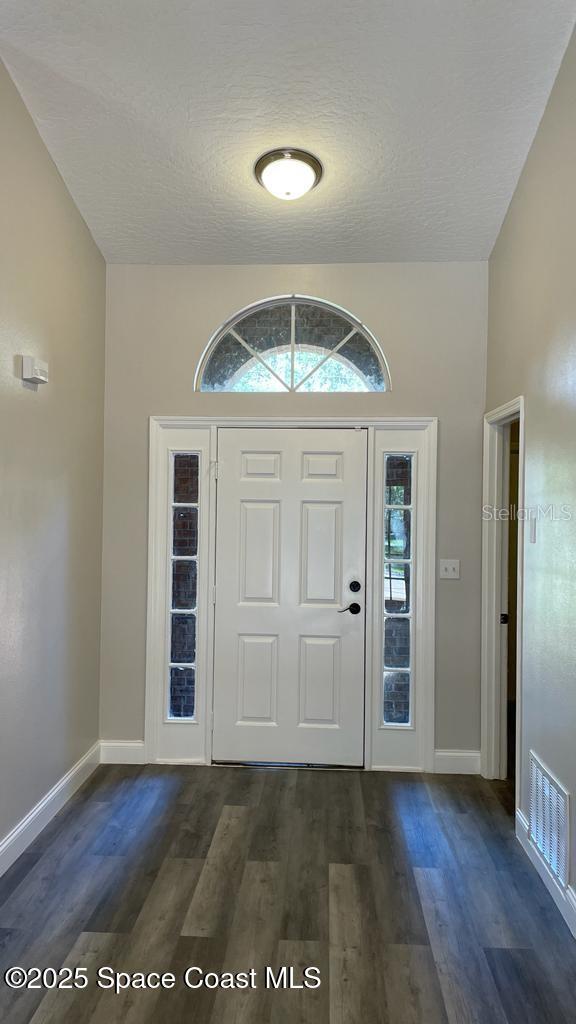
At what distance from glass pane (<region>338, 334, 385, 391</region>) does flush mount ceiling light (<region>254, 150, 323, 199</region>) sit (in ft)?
2.93

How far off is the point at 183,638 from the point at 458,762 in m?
1.70

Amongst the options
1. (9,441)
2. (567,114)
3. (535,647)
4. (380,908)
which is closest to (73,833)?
(380,908)

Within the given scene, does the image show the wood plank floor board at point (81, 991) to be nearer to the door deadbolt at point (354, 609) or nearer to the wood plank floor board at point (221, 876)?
the wood plank floor board at point (221, 876)

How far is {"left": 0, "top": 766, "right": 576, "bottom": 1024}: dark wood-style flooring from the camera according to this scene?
1.75 metres

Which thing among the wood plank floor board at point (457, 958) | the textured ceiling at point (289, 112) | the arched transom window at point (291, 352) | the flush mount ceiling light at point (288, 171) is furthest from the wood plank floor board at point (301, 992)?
the textured ceiling at point (289, 112)

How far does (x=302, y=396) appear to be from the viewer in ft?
11.3

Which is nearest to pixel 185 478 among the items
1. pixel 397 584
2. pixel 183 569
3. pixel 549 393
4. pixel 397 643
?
pixel 183 569

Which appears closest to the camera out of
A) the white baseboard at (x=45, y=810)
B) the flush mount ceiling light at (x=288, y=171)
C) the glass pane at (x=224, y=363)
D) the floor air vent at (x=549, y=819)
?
the floor air vent at (x=549, y=819)

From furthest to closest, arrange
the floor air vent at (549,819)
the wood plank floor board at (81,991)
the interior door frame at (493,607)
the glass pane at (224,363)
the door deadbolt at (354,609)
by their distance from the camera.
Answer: the glass pane at (224,363) → the door deadbolt at (354,609) → the interior door frame at (493,607) → the floor air vent at (549,819) → the wood plank floor board at (81,991)

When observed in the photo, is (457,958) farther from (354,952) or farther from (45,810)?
(45,810)

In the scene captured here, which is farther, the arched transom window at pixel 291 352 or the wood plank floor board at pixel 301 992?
the arched transom window at pixel 291 352

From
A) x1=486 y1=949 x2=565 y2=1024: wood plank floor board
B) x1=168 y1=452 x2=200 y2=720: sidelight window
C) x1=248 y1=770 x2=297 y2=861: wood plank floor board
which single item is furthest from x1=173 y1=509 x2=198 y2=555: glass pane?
x1=486 y1=949 x2=565 y2=1024: wood plank floor board

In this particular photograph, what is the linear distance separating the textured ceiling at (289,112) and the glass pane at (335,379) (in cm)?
59

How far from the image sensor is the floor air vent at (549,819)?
2193 millimetres
